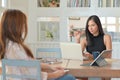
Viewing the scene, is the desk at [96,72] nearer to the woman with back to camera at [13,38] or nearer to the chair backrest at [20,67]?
the woman with back to camera at [13,38]

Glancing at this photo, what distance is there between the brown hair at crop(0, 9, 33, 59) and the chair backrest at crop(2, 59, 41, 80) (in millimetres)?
124

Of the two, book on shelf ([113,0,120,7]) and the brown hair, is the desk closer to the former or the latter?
the brown hair

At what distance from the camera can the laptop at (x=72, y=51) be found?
112 inches

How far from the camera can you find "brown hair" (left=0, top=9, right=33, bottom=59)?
221 cm

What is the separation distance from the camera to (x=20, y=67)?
7.20 ft

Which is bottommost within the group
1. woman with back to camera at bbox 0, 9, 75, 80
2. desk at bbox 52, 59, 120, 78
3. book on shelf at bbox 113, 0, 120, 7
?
desk at bbox 52, 59, 120, 78

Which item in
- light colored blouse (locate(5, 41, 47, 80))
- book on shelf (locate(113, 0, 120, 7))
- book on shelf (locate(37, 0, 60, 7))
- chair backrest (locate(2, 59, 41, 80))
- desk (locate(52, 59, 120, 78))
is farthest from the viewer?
book on shelf (locate(37, 0, 60, 7))

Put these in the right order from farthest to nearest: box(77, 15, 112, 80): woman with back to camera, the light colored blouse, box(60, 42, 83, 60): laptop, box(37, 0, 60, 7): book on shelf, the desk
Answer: box(37, 0, 60, 7): book on shelf → box(77, 15, 112, 80): woman with back to camera → box(60, 42, 83, 60): laptop → the desk → the light colored blouse

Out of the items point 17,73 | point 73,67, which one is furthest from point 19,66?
point 73,67

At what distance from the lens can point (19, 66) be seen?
2158 mm

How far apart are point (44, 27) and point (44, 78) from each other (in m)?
2.78

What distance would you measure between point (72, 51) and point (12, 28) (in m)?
0.90

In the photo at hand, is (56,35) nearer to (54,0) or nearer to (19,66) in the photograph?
(54,0)

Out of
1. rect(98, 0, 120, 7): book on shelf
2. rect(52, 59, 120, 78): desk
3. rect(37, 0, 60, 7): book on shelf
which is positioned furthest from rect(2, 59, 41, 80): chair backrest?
rect(98, 0, 120, 7): book on shelf
